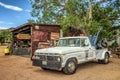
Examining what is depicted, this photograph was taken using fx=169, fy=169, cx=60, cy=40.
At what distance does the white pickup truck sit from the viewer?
8445mm

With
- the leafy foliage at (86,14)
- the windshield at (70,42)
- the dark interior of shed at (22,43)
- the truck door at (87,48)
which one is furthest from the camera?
the dark interior of shed at (22,43)

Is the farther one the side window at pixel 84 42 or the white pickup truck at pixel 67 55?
the side window at pixel 84 42

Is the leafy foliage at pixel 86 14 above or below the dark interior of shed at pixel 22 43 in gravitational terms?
above

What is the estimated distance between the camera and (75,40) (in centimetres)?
1034

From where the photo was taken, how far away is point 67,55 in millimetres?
8656

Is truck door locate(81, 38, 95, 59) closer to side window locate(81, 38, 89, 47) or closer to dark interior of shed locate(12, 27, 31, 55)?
side window locate(81, 38, 89, 47)

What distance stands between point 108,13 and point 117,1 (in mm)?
1361

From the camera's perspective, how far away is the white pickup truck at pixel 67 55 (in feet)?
27.7

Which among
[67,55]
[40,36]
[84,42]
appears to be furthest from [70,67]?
[40,36]

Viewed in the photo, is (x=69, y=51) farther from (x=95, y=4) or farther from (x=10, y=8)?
(x=10, y=8)

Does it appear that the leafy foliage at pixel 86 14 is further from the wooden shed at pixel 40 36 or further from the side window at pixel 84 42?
the side window at pixel 84 42

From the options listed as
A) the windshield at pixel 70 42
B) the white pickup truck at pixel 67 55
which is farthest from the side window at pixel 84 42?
the windshield at pixel 70 42

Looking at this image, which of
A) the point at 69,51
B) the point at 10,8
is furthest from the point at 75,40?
the point at 10,8

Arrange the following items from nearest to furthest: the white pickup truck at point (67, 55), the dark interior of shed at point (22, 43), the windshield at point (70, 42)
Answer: the white pickup truck at point (67, 55), the windshield at point (70, 42), the dark interior of shed at point (22, 43)
